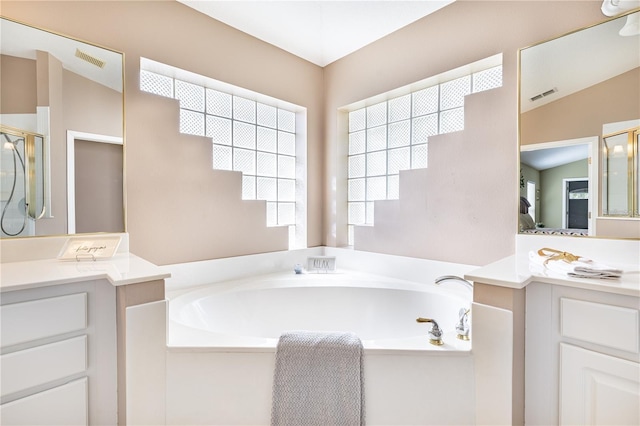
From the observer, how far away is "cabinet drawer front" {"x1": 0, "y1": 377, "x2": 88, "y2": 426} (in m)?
0.99

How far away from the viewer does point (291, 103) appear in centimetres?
268

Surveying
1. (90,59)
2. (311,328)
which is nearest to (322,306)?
(311,328)

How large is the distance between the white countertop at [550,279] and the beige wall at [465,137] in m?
0.60

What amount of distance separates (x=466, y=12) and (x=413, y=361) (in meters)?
2.18

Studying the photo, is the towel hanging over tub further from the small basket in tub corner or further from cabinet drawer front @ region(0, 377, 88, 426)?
the small basket in tub corner

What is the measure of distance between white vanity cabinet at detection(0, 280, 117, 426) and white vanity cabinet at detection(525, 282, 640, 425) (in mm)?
1648

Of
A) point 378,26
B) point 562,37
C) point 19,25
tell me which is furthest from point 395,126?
point 19,25

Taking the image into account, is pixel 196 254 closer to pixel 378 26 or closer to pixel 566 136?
pixel 378 26

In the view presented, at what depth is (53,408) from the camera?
1.05 meters

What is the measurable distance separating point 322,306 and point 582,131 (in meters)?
1.90

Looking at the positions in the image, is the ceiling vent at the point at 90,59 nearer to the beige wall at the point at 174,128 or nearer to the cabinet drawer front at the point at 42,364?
the beige wall at the point at 174,128

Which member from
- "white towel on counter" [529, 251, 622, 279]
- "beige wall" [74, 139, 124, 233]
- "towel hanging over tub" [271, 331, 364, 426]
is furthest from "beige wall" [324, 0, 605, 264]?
"beige wall" [74, 139, 124, 233]

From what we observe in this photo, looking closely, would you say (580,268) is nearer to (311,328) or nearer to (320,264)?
(311,328)

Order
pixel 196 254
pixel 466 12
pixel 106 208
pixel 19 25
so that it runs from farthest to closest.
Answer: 1. pixel 196 254
2. pixel 466 12
3. pixel 106 208
4. pixel 19 25
